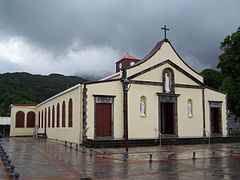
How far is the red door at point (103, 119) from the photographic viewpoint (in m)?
20.0

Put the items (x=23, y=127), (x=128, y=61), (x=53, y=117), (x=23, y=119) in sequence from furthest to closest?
(x=23, y=119), (x=23, y=127), (x=128, y=61), (x=53, y=117)

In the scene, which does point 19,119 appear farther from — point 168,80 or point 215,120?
point 215,120

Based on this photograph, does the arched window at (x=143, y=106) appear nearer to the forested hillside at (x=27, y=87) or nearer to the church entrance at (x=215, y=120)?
the church entrance at (x=215, y=120)

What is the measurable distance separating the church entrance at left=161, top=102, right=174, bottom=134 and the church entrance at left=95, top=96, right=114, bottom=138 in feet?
17.0

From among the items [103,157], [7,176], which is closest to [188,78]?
[103,157]

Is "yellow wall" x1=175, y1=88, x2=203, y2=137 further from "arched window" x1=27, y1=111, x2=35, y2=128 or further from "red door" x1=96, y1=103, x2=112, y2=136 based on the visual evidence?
"arched window" x1=27, y1=111, x2=35, y2=128

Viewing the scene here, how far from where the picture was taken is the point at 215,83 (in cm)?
4234

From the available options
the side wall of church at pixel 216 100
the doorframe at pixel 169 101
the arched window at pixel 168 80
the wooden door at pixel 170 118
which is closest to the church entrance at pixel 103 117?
the doorframe at pixel 169 101

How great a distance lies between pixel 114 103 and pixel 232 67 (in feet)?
52.3

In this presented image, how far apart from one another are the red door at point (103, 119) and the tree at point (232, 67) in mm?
16117

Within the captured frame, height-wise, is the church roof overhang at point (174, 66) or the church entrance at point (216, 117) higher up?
the church roof overhang at point (174, 66)

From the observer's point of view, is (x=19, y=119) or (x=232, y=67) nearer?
(x=232, y=67)

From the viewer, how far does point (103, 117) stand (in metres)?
20.3

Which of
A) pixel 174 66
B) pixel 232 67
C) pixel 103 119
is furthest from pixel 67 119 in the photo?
pixel 232 67
